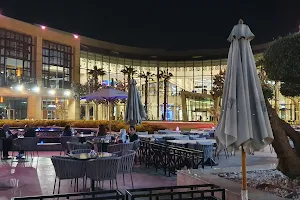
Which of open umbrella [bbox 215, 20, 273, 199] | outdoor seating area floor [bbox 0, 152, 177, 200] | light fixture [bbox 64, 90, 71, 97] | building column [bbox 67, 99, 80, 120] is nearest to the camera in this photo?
open umbrella [bbox 215, 20, 273, 199]

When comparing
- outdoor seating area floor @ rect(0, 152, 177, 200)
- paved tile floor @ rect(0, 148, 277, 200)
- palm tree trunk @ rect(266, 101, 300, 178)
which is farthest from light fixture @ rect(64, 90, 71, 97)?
palm tree trunk @ rect(266, 101, 300, 178)

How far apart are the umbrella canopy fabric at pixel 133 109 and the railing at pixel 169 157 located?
1338mm

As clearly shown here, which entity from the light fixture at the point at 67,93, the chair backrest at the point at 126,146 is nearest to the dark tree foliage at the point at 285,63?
the chair backrest at the point at 126,146

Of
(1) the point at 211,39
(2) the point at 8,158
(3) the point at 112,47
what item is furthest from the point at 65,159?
(1) the point at 211,39

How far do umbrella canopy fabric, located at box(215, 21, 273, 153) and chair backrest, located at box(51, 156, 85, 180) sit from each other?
11.7 ft

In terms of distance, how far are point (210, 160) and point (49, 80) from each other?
33556 mm

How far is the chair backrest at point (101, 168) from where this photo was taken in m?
6.94

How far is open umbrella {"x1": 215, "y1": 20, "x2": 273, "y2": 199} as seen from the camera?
13.7ft

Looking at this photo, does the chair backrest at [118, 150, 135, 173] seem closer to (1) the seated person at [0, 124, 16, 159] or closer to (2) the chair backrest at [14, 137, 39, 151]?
(2) the chair backrest at [14, 137, 39, 151]

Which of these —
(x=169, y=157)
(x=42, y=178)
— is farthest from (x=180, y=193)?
(x=42, y=178)

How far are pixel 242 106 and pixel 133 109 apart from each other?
28.5 ft

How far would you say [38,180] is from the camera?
29.1 feet

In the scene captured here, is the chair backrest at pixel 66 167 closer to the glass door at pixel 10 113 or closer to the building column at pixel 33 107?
the glass door at pixel 10 113

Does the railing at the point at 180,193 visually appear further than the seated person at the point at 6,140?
No
